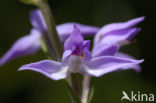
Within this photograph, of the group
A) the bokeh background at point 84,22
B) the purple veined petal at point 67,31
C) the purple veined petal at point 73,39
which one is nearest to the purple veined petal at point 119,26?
the purple veined petal at point 67,31

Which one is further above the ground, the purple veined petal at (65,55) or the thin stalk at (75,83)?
the purple veined petal at (65,55)

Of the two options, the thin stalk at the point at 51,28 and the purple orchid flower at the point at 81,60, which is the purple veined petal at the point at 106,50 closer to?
the purple orchid flower at the point at 81,60

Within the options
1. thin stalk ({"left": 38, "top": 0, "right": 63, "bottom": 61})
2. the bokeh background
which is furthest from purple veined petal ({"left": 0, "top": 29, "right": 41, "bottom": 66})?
the bokeh background

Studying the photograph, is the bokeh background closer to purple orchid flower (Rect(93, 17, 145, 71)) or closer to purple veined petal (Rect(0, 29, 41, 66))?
purple veined petal (Rect(0, 29, 41, 66))

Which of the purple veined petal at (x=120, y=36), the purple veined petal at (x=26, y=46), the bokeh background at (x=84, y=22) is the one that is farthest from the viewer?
the bokeh background at (x=84, y=22)

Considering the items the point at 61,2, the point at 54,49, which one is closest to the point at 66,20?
the point at 61,2

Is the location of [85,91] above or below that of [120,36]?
below

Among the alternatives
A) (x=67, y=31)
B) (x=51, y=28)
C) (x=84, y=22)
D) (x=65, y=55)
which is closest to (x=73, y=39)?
(x=65, y=55)

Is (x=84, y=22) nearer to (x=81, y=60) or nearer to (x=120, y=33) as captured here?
(x=120, y=33)
